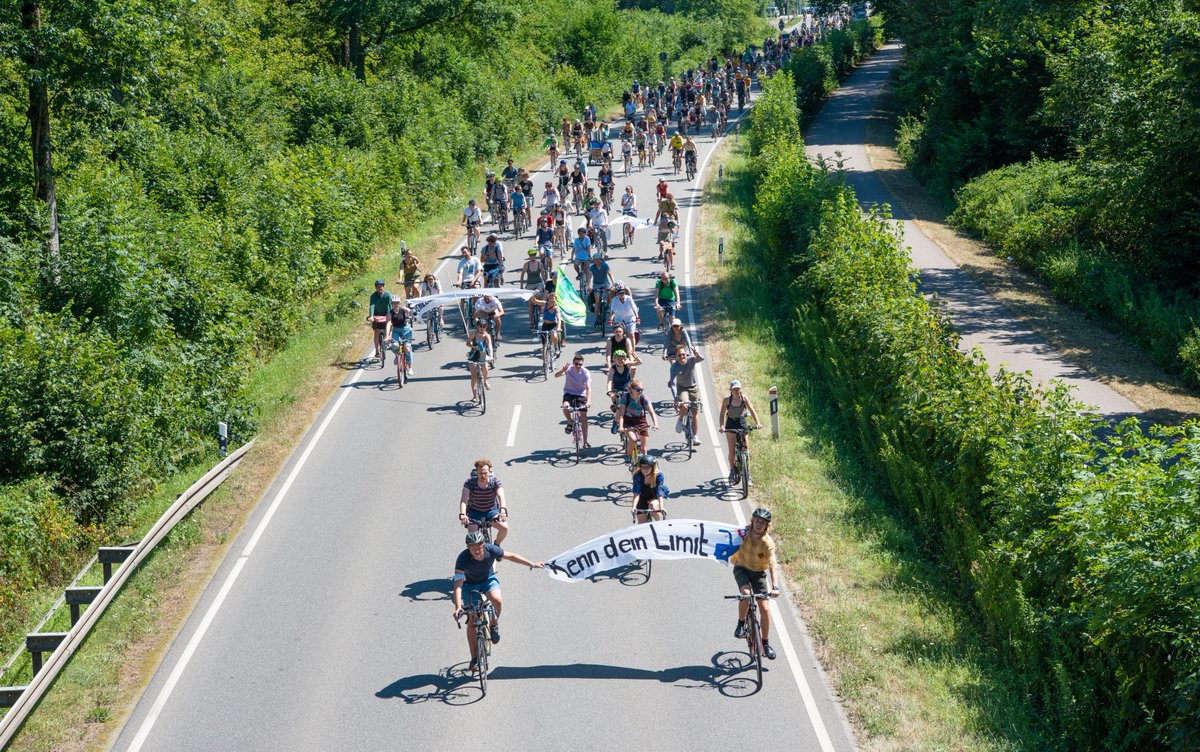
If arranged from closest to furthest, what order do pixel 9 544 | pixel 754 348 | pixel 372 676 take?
pixel 372 676
pixel 9 544
pixel 754 348

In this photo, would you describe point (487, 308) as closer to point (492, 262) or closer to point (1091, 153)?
point (492, 262)

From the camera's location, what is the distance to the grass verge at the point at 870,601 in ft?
37.0

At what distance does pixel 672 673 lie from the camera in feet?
40.4

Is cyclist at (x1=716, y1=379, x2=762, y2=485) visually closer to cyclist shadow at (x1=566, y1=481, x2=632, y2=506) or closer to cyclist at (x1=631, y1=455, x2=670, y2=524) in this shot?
cyclist shadow at (x1=566, y1=481, x2=632, y2=506)

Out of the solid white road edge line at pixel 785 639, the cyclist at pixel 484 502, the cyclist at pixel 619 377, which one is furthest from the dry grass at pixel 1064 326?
the cyclist at pixel 484 502

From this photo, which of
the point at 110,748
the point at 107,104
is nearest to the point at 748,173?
the point at 107,104

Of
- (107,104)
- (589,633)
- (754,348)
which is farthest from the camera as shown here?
(754,348)

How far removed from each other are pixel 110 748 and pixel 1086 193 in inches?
1142

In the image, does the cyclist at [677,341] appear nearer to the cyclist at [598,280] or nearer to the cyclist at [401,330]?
the cyclist at [401,330]

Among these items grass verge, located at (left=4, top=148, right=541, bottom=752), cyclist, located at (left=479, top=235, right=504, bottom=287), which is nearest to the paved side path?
cyclist, located at (left=479, top=235, right=504, bottom=287)

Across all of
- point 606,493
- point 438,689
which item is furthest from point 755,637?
point 606,493

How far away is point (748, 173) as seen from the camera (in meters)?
46.9

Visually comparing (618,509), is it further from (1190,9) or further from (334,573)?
(1190,9)

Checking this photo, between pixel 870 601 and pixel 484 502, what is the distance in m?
4.95
